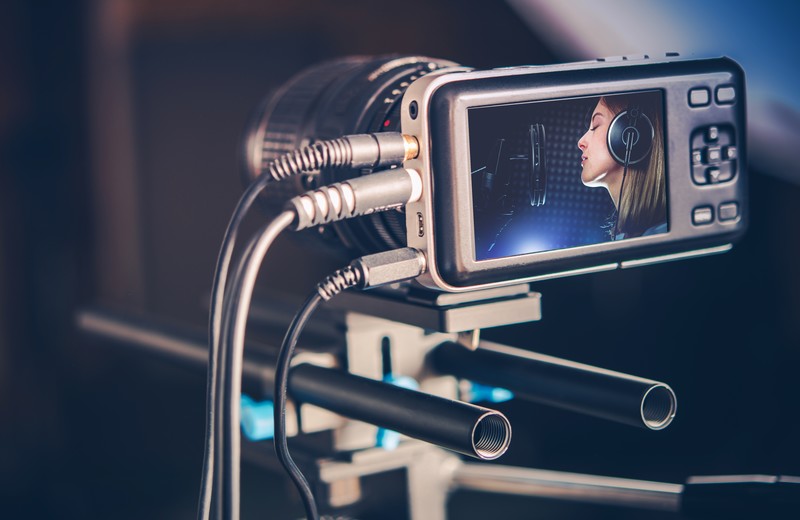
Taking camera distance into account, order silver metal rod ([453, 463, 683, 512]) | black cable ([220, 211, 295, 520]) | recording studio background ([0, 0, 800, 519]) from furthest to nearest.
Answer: recording studio background ([0, 0, 800, 519])
silver metal rod ([453, 463, 683, 512])
black cable ([220, 211, 295, 520])

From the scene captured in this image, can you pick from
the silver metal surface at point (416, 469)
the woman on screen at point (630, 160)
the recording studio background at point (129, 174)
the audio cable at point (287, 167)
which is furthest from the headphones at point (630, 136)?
the recording studio background at point (129, 174)

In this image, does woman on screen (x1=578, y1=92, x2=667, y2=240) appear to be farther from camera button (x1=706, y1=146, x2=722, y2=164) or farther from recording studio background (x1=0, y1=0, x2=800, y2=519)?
recording studio background (x1=0, y1=0, x2=800, y2=519)

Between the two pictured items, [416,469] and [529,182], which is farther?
[416,469]

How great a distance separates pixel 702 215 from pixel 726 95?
6 centimetres

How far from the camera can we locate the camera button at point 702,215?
48 centimetres

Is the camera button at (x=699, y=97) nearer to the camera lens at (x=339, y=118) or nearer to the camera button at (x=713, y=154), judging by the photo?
the camera button at (x=713, y=154)

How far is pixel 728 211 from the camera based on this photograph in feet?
1.61

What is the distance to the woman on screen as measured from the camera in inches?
17.7

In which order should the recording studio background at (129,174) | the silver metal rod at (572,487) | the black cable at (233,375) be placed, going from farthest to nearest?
the recording studio background at (129,174)
the silver metal rod at (572,487)
the black cable at (233,375)

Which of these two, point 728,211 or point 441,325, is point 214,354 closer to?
point 441,325

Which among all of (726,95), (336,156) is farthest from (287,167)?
(726,95)

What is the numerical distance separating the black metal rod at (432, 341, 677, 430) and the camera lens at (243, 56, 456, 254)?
91 mm

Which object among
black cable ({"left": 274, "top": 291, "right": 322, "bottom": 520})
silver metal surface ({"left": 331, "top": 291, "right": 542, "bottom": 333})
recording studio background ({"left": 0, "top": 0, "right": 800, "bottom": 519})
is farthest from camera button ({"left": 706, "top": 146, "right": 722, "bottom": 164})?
recording studio background ({"left": 0, "top": 0, "right": 800, "bottom": 519})

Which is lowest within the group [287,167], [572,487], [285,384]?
[572,487]
